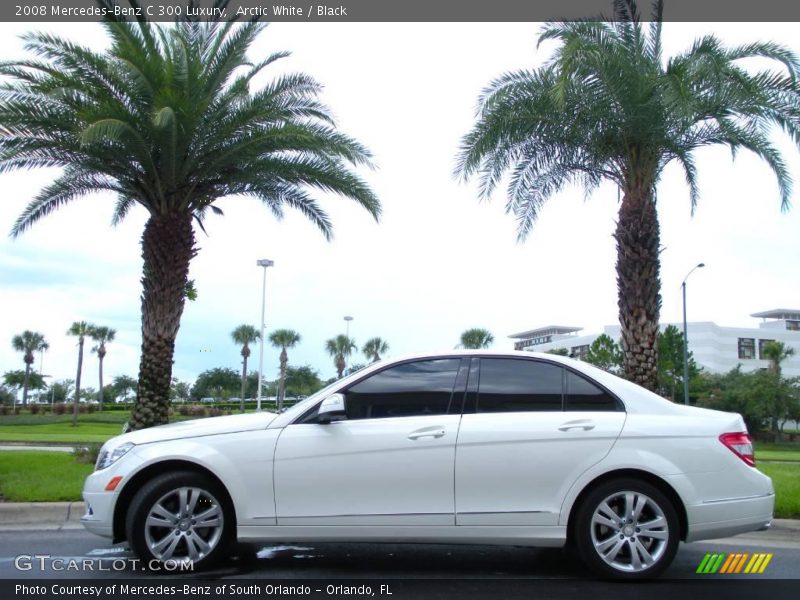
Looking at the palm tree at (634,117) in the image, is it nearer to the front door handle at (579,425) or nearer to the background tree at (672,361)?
the front door handle at (579,425)

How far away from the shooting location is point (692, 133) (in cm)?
1194

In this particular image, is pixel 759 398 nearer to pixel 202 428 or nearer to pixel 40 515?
pixel 40 515

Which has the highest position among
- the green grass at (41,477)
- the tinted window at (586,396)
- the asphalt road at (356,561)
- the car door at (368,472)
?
the tinted window at (586,396)

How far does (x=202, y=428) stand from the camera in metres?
5.59

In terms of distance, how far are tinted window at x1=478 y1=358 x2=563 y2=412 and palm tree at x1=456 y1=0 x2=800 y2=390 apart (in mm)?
5931

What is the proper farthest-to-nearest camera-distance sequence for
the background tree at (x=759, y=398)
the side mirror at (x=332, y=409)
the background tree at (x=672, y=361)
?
the background tree at (x=672, y=361)
the background tree at (x=759, y=398)
the side mirror at (x=332, y=409)

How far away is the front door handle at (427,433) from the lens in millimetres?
5352

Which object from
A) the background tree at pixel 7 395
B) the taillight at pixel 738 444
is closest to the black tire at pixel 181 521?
the taillight at pixel 738 444

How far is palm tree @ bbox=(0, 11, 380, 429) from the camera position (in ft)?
36.8

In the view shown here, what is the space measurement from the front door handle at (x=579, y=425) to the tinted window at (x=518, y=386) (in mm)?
167

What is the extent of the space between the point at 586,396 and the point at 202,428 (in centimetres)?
288

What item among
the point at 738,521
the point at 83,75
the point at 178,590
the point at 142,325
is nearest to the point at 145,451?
the point at 178,590

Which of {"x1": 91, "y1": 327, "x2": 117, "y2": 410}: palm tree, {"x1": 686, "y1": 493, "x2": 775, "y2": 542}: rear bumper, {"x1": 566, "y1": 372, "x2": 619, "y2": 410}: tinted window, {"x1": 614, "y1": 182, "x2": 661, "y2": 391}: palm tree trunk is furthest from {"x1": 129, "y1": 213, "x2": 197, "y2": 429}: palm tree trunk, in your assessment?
{"x1": 91, "y1": 327, "x2": 117, "y2": 410}: palm tree

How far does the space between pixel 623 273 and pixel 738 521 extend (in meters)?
6.85
